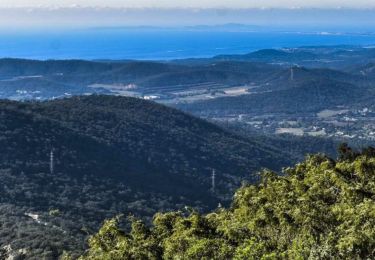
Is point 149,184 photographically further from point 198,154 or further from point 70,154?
point 198,154

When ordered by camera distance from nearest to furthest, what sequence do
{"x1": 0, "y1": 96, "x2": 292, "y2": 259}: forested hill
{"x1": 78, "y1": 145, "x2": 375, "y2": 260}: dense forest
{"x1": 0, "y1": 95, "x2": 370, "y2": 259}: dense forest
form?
1. {"x1": 78, "y1": 145, "x2": 375, "y2": 260}: dense forest
2. {"x1": 0, "y1": 95, "x2": 370, "y2": 259}: dense forest
3. {"x1": 0, "y1": 96, "x2": 292, "y2": 259}: forested hill

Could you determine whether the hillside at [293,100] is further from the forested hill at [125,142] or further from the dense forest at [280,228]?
the dense forest at [280,228]

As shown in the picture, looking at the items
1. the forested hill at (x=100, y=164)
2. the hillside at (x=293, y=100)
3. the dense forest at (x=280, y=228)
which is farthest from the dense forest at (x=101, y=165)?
the hillside at (x=293, y=100)

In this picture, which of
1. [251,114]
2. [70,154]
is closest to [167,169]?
[70,154]

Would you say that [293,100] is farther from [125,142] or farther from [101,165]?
[101,165]

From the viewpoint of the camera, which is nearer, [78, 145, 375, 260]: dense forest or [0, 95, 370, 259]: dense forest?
[78, 145, 375, 260]: dense forest

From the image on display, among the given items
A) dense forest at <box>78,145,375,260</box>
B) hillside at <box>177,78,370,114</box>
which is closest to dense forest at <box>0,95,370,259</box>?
dense forest at <box>78,145,375,260</box>

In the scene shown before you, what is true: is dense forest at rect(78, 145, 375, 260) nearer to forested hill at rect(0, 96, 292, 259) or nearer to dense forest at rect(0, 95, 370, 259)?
dense forest at rect(0, 95, 370, 259)
